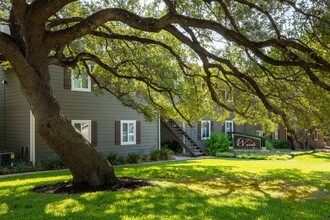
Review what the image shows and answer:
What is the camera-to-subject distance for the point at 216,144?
2264 centimetres

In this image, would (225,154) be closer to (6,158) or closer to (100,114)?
(100,114)

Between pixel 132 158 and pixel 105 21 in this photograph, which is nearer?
pixel 105 21

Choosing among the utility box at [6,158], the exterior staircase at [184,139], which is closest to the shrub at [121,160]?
the utility box at [6,158]

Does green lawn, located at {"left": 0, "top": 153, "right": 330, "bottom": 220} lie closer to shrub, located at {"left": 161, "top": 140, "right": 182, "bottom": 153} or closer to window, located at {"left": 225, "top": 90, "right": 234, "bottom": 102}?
window, located at {"left": 225, "top": 90, "right": 234, "bottom": 102}

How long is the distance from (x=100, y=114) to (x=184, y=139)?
20.8ft

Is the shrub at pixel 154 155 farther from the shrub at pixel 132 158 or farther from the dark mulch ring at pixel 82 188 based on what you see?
the dark mulch ring at pixel 82 188

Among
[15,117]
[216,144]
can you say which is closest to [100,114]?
[15,117]

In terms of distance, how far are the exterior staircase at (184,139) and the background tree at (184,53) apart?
8.51 metres

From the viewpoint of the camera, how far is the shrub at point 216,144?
890 inches

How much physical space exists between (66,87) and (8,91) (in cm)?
328

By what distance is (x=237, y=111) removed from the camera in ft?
39.2

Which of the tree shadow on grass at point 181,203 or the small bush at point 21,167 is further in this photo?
the small bush at point 21,167

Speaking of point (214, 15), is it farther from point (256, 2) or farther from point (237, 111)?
point (237, 111)

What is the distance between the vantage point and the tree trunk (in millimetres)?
7602
